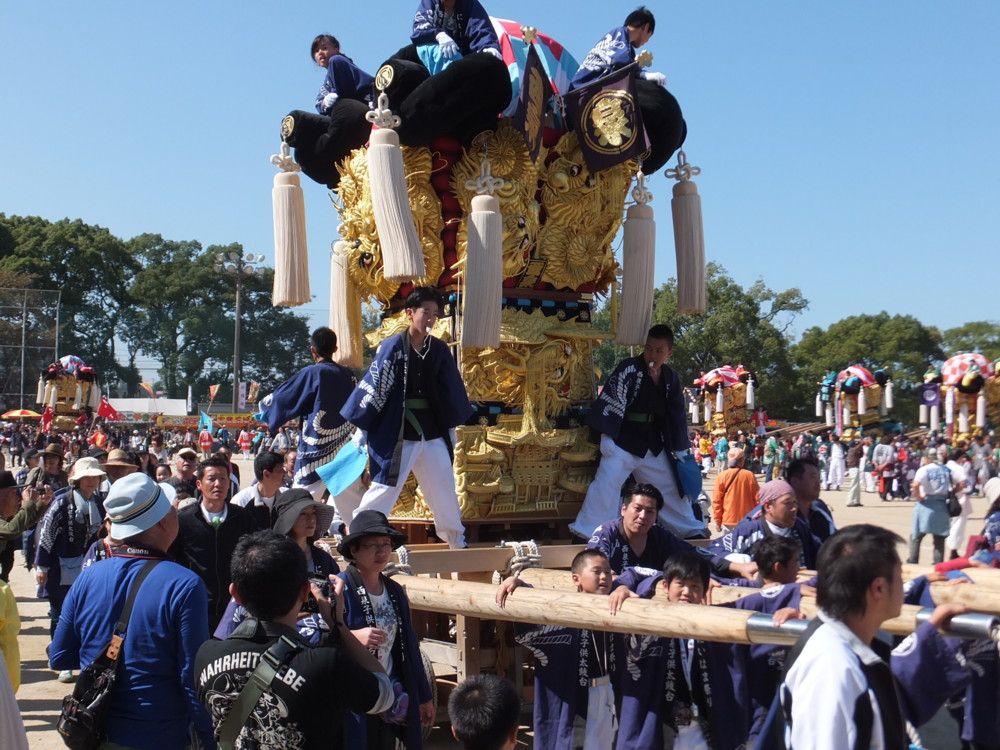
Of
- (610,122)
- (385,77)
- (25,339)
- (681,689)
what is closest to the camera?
(681,689)

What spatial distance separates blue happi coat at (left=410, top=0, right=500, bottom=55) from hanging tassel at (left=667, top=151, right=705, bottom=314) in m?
1.65

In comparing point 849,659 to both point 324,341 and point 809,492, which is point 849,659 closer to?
point 809,492

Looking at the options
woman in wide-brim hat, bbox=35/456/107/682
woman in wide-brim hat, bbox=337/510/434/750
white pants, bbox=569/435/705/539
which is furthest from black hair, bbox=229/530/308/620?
woman in wide-brim hat, bbox=35/456/107/682

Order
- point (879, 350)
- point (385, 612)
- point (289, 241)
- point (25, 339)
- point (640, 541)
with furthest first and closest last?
point (879, 350) < point (25, 339) < point (289, 241) < point (640, 541) < point (385, 612)

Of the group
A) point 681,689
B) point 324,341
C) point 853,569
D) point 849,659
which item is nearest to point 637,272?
point 324,341

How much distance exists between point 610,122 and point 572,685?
3913mm

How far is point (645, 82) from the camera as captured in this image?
25.4ft

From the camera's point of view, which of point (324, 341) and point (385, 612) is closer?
point (385, 612)

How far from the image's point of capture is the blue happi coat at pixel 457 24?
737cm

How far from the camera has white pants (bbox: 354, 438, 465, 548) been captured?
6555mm

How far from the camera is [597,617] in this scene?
419 centimetres

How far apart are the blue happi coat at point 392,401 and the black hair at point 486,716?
11.5ft

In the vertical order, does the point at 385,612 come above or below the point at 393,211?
below

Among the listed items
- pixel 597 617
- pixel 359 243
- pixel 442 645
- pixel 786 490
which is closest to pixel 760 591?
pixel 597 617
